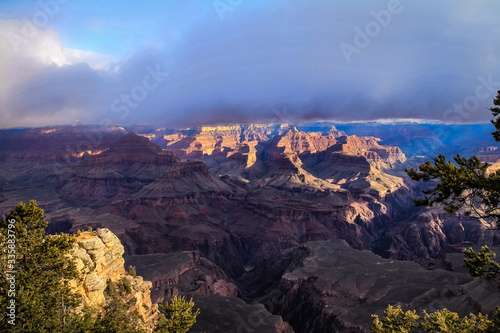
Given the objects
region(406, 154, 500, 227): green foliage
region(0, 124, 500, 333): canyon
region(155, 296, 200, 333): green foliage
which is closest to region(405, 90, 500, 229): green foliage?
region(406, 154, 500, 227): green foliage

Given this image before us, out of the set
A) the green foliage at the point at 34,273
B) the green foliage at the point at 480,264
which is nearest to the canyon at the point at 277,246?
the green foliage at the point at 34,273

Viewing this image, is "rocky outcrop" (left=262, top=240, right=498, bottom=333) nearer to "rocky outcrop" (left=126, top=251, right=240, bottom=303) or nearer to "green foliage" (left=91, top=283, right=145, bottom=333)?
"rocky outcrop" (left=126, top=251, right=240, bottom=303)

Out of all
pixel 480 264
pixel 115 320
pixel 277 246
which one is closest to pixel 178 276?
pixel 277 246

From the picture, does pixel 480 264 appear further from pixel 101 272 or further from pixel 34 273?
pixel 101 272

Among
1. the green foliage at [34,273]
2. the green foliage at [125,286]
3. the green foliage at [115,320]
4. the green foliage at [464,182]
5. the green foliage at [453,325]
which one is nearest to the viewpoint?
the green foliage at [464,182]

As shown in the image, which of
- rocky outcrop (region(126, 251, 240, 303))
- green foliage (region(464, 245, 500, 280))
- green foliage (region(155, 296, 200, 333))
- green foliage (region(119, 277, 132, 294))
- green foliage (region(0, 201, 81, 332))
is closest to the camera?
green foliage (region(464, 245, 500, 280))

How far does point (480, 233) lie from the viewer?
396 feet

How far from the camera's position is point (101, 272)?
2814 centimetres

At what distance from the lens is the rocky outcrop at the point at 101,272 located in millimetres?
25078

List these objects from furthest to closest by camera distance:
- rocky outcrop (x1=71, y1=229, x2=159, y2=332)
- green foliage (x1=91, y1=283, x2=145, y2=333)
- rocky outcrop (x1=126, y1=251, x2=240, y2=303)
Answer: rocky outcrop (x1=126, y1=251, x2=240, y2=303)
rocky outcrop (x1=71, y1=229, x2=159, y2=332)
green foliage (x1=91, y1=283, x2=145, y2=333)

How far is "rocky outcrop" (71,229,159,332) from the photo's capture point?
25.1m

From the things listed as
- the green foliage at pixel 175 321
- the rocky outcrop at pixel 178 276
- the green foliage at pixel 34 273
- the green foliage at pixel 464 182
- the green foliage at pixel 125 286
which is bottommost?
the rocky outcrop at pixel 178 276

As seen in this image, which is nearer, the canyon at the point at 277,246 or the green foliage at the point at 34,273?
the green foliage at the point at 34,273

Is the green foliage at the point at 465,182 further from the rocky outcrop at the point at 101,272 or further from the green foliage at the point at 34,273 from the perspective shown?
the rocky outcrop at the point at 101,272
